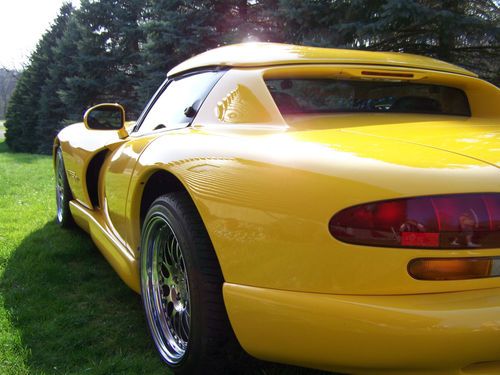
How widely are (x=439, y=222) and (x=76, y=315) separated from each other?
81.3 inches

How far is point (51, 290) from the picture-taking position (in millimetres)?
2959

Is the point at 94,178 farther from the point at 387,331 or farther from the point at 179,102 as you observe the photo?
the point at 387,331

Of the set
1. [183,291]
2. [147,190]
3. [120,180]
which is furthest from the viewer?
[120,180]

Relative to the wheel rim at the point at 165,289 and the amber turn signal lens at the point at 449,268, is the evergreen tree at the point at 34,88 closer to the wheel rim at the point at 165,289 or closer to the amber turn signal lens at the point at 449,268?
the wheel rim at the point at 165,289

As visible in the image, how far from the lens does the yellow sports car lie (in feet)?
4.26

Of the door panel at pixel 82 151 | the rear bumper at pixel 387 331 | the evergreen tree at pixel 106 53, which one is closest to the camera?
the rear bumper at pixel 387 331

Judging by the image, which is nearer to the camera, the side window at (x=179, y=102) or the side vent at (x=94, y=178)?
the side window at (x=179, y=102)

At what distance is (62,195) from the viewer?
4281 mm

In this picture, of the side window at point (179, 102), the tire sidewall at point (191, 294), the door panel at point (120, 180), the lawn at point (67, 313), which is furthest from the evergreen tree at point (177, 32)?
the tire sidewall at point (191, 294)

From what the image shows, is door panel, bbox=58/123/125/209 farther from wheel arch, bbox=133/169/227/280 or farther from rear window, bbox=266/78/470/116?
rear window, bbox=266/78/470/116

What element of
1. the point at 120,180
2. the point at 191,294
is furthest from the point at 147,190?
the point at 191,294

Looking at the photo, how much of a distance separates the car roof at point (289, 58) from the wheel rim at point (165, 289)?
824mm

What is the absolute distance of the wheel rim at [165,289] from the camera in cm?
201

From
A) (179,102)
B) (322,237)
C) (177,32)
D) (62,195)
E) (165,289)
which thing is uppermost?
→ (177,32)
